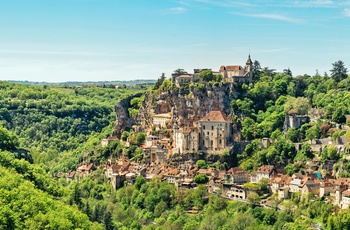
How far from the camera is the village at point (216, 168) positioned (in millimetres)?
58781

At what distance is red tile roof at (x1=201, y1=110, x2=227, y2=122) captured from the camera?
2835 inches

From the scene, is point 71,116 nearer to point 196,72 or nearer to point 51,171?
point 51,171

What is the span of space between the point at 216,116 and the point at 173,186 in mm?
10485

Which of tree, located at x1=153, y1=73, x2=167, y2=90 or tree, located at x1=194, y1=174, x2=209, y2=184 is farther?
tree, located at x1=153, y1=73, x2=167, y2=90

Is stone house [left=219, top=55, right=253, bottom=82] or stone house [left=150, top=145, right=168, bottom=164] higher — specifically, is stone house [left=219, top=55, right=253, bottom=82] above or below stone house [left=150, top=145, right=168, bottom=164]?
above

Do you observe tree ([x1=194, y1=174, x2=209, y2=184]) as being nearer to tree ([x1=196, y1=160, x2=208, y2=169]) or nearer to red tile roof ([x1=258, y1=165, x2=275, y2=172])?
tree ([x1=196, y1=160, x2=208, y2=169])

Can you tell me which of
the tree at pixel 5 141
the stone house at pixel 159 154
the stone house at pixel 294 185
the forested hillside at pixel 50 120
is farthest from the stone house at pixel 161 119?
the stone house at pixel 294 185

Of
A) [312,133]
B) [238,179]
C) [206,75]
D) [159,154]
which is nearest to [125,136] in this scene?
[159,154]

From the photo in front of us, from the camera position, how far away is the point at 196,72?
3349 inches

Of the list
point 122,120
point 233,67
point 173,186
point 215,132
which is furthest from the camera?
point 122,120

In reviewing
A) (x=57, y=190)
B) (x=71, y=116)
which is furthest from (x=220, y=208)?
(x=71, y=116)

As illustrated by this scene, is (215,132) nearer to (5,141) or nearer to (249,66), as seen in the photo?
(249,66)

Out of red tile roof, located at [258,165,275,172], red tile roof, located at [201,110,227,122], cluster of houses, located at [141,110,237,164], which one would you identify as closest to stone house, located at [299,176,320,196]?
red tile roof, located at [258,165,275,172]

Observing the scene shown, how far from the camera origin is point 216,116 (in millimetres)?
72500
